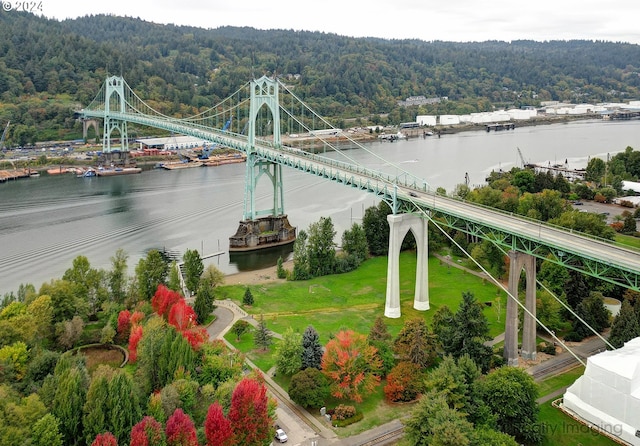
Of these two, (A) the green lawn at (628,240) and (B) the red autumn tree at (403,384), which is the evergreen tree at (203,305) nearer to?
(B) the red autumn tree at (403,384)

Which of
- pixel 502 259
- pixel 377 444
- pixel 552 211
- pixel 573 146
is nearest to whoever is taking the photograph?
pixel 377 444

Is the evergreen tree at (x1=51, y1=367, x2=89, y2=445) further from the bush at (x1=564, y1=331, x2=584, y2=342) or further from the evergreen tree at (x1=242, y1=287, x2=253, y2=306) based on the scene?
the bush at (x1=564, y1=331, x2=584, y2=342)

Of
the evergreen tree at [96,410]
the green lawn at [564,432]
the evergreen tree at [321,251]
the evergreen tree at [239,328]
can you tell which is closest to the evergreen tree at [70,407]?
the evergreen tree at [96,410]

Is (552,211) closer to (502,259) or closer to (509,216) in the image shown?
(502,259)

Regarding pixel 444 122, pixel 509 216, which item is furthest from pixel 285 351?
pixel 444 122

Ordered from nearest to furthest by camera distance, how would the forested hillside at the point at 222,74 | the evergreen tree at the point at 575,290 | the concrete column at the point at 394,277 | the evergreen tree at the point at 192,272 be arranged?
the evergreen tree at the point at 575,290, the concrete column at the point at 394,277, the evergreen tree at the point at 192,272, the forested hillside at the point at 222,74

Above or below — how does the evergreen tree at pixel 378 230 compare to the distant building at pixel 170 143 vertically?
below

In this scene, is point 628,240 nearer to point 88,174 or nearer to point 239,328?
point 239,328
